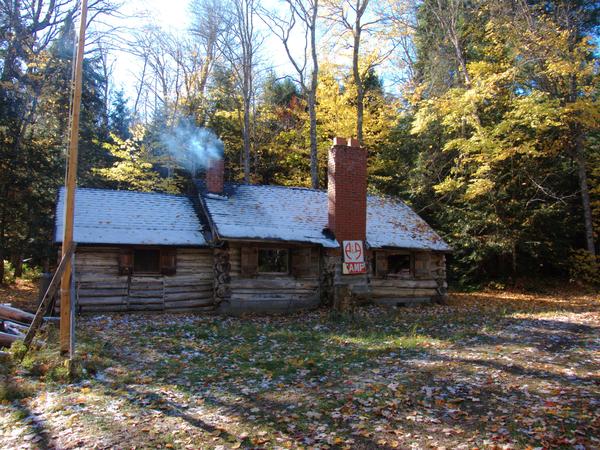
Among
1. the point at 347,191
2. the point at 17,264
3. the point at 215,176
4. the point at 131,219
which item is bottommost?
the point at 17,264

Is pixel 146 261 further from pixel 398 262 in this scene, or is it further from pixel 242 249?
pixel 398 262

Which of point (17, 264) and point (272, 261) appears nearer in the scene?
point (272, 261)

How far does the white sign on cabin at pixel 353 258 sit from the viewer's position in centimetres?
1658

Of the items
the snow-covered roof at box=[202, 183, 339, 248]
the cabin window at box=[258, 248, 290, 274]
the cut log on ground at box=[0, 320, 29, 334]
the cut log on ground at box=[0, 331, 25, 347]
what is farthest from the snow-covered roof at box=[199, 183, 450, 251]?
the cut log on ground at box=[0, 331, 25, 347]

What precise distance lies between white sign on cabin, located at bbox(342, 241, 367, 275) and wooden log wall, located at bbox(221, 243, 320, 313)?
103 cm

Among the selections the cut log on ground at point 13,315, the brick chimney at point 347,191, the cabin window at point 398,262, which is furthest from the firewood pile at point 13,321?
the cabin window at point 398,262

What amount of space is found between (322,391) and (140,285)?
32.8 ft

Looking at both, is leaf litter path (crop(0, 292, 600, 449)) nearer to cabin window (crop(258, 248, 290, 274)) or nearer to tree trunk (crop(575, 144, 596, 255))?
cabin window (crop(258, 248, 290, 274))

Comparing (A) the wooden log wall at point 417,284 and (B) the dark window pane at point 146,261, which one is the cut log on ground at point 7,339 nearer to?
(B) the dark window pane at point 146,261

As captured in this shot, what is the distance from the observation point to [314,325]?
13.2 metres

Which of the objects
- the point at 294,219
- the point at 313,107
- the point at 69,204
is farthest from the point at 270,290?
the point at 313,107

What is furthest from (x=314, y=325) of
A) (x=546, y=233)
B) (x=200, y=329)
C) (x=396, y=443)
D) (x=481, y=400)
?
(x=546, y=233)

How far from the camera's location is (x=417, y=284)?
60.2 feet

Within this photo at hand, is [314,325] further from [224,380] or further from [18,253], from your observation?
[18,253]
